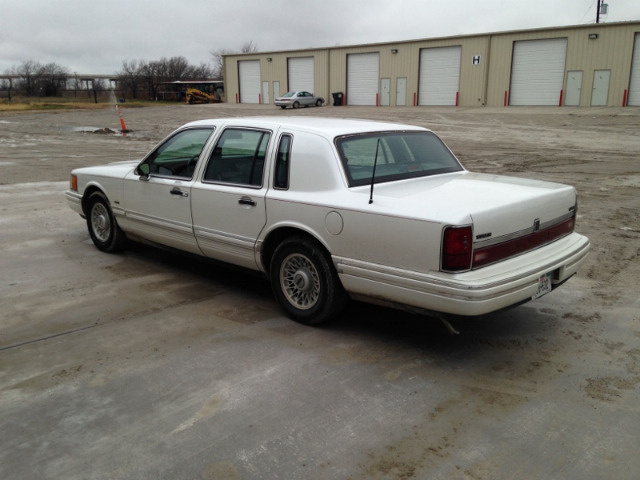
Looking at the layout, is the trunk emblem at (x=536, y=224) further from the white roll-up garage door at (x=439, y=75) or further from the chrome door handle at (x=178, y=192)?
the white roll-up garage door at (x=439, y=75)

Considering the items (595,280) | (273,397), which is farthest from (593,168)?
(273,397)

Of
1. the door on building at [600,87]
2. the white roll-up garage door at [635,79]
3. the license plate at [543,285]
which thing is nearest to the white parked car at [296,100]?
the door on building at [600,87]

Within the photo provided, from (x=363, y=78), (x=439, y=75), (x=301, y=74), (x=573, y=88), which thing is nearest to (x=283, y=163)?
(x=573, y=88)

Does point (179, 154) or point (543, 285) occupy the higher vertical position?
point (179, 154)

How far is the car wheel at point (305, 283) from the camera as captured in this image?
14.6 feet

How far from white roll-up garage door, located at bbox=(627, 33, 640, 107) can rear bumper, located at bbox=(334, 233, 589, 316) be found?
35.6 meters

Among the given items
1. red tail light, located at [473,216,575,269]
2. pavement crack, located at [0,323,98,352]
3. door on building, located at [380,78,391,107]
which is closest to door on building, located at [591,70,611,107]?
door on building, located at [380,78,391,107]

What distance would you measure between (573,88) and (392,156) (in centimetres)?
3600

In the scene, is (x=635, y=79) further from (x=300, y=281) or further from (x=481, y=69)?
(x=300, y=281)

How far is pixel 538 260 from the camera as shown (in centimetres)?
417

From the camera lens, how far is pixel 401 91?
44094 mm

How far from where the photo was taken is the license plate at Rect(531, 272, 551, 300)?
412cm

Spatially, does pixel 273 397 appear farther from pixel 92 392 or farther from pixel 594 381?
pixel 594 381

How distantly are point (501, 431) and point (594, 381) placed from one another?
965 mm
